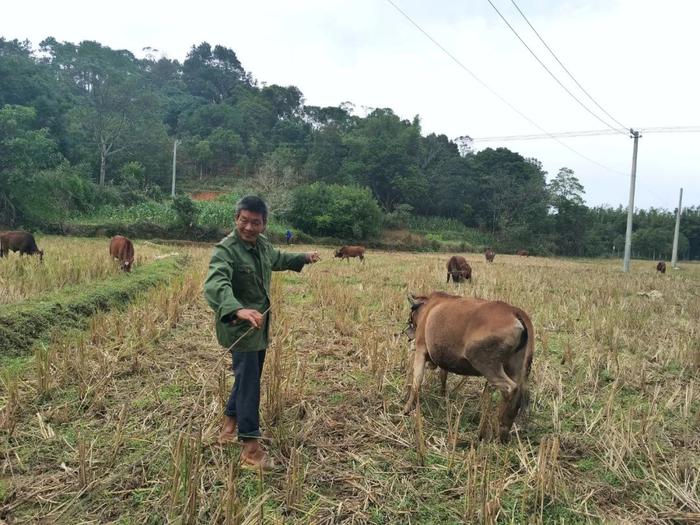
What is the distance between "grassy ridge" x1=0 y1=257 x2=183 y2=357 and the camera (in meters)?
5.84

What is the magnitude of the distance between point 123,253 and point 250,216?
10.3 m

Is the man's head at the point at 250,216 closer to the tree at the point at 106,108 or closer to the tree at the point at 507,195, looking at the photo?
the tree at the point at 106,108

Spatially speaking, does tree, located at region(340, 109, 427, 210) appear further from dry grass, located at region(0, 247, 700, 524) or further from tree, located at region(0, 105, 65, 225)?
dry grass, located at region(0, 247, 700, 524)

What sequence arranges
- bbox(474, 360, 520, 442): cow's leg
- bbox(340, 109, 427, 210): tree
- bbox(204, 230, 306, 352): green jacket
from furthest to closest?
bbox(340, 109, 427, 210): tree, bbox(474, 360, 520, 442): cow's leg, bbox(204, 230, 306, 352): green jacket

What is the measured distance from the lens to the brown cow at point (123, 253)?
11766mm

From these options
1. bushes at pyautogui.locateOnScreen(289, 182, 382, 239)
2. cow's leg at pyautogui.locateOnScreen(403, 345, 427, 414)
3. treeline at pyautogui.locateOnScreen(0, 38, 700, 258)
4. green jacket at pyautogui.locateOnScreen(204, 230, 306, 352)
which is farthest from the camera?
bushes at pyautogui.locateOnScreen(289, 182, 382, 239)

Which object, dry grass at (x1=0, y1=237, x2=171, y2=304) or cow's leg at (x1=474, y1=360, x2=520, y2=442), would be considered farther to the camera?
dry grass at (x1=0, y1=237, x2=171, y2=304)

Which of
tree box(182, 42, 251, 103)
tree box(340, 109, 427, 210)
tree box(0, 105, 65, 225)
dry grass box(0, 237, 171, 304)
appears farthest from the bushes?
tree box(182, 42, 251, 103)

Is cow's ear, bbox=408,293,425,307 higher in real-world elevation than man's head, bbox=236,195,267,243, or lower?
lower

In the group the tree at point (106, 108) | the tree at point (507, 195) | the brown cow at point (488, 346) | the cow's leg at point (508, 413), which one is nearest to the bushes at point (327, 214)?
the tree at point (106, 108)

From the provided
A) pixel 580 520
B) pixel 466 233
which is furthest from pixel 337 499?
pixel 466 233

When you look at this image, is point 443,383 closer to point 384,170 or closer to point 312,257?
point 312,257

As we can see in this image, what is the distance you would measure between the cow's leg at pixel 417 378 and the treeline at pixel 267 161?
31.4 metres

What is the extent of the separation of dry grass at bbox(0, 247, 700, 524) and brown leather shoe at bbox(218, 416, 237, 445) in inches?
3.7
